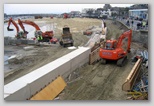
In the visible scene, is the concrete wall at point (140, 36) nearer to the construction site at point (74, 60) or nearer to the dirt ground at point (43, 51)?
the construction site at point (74, 60)

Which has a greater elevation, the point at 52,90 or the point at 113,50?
the point at 113,50

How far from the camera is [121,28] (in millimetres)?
7020

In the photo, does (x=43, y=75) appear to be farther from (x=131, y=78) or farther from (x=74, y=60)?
(x=131, y=78)

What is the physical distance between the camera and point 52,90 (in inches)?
233

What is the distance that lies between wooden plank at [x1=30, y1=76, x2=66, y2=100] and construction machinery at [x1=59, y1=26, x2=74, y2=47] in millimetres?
1336

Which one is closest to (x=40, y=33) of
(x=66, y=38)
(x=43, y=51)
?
(x=43, y=51)

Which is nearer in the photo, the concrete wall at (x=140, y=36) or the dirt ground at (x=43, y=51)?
the concrete wall at (x=140, y=36)

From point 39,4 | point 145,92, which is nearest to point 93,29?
point 39,4

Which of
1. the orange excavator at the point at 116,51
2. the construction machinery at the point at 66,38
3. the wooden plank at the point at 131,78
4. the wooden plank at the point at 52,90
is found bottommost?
the wooden plank at the point at 52,90

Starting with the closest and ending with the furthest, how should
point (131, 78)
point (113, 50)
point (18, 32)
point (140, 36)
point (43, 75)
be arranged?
1. point (43, 75)
2. point (131, 78)
3. point (140, 36)
4. point (18, 32)
5. point (113, 50)

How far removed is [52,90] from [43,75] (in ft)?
1.42

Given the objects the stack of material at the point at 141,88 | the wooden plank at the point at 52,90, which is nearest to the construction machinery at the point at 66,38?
the wooden plank at the point at 52,90

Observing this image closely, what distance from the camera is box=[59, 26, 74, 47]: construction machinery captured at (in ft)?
22.5

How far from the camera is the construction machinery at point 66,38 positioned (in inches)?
270
